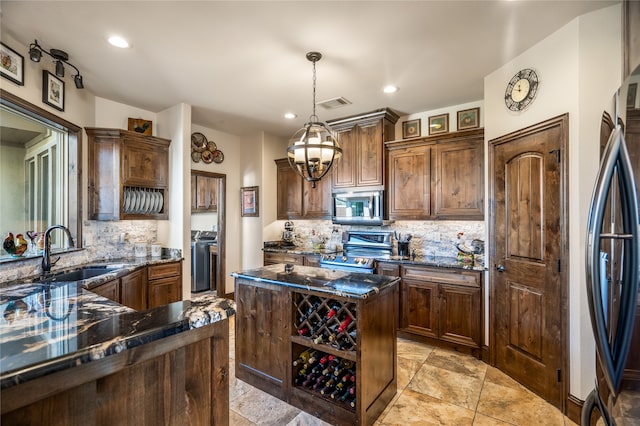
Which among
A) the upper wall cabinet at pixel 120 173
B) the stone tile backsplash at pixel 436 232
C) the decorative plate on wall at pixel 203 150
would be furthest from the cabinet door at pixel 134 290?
the stone tile backsplash at pixel 436 232

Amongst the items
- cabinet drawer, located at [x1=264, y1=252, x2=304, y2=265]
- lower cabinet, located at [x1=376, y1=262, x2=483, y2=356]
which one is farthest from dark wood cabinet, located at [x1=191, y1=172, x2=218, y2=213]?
lower cabinet, located at [x1=376, y1=262, x2=483, y2=356]

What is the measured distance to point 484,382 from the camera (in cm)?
272

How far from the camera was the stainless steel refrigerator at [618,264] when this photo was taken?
3.37ft

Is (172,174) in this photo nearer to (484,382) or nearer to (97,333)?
(97,333)

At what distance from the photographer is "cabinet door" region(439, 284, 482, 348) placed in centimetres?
320

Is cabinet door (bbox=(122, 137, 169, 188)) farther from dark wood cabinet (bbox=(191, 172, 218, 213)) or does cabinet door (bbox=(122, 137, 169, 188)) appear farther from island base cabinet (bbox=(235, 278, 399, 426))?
dark wood cabinet (bbox=(191, 172, 218, 213))

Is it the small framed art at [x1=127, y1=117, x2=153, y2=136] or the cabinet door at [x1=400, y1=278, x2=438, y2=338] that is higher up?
the small framed art at [x1=127, y1=117, x2=153, y2=136]

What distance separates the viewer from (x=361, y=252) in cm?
432

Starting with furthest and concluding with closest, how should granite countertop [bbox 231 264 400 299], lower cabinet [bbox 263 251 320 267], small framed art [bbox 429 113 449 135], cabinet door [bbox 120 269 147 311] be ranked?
lower cabinet [bbox 263 251 320 267], small framed art [bbox 429 113 449 135], cabinet door [bbox 120 269 147 311], granite countertop [bbox 231 264 400 299]

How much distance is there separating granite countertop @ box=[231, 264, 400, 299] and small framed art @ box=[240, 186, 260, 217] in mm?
2655

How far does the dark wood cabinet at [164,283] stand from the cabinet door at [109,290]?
1.86ft

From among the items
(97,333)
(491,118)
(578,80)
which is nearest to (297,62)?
(491,118)

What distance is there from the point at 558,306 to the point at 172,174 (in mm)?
4351

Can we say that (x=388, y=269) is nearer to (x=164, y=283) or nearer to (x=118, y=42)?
(x=164, y=283)
